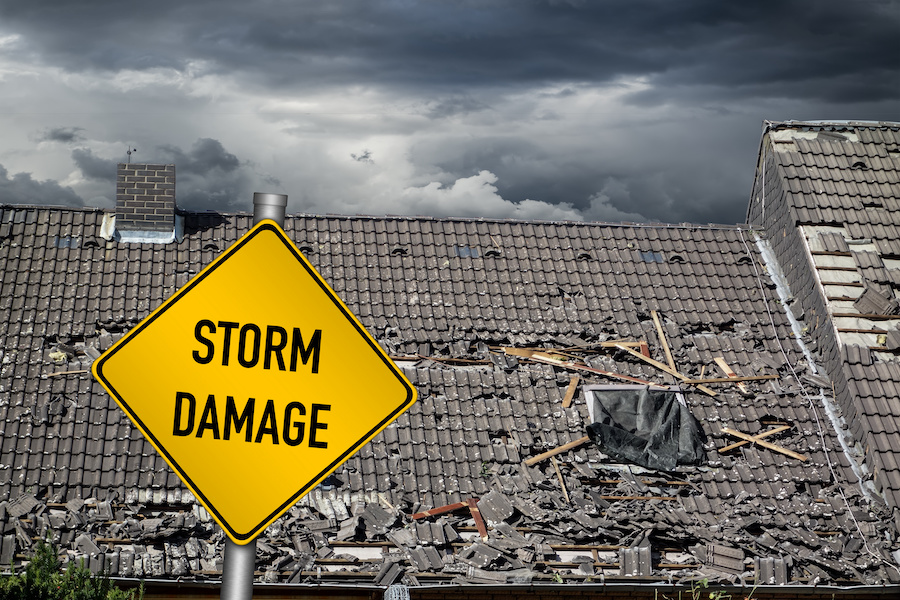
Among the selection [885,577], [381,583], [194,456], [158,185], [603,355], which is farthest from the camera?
[158,185]

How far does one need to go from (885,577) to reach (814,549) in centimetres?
78

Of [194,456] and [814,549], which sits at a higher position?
[814,549]

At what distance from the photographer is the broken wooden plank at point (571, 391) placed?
11336mm

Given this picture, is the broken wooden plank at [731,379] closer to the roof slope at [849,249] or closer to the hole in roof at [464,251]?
the roof slope at [849,249]

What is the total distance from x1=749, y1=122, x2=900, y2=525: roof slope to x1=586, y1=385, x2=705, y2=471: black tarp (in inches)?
88.8

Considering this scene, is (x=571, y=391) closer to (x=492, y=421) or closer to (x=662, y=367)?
(x=492, y=421)

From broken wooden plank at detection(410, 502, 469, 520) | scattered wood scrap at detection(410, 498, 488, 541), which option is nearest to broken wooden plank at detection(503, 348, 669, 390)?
scattered wood scrap at detection(410, 498, 488, 541)

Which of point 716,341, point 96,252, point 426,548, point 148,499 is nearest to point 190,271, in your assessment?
point 96,252

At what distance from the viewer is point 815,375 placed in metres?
12.3

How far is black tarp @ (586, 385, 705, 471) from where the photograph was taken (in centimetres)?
1086

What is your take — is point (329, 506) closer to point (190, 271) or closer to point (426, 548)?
point (426, 548)

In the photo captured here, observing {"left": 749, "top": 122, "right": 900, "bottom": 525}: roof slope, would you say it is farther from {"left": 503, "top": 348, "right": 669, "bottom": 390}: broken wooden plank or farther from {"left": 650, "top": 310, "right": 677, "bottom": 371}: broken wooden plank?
{"left": 503, "top": 348, "right": 669, "bottom": 390}: broken wooden plank

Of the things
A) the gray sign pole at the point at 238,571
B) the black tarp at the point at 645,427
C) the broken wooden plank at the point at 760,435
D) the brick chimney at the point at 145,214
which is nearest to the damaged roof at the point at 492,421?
the broken wooden plank at the point at 760,435

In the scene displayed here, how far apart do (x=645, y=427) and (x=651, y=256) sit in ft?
12.5
